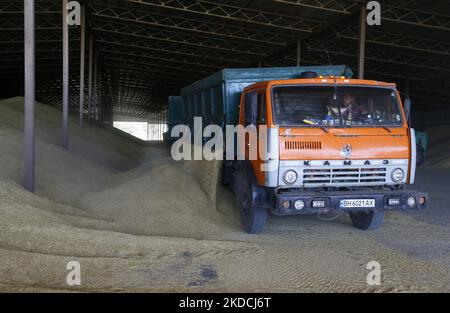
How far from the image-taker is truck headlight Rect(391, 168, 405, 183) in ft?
19.1

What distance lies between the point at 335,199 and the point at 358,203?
338 mm

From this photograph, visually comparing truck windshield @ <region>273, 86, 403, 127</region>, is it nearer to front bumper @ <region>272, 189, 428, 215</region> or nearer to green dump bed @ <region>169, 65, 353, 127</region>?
front bumper @ <region>272, 189, 428, 215</region>

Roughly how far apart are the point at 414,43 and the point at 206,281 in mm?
17541

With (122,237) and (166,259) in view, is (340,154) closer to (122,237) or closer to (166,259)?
(166,259)

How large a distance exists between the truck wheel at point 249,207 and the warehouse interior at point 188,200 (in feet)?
0.74

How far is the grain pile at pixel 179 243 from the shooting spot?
441 centimetres

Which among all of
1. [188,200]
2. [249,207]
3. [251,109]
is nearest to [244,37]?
[188,200]

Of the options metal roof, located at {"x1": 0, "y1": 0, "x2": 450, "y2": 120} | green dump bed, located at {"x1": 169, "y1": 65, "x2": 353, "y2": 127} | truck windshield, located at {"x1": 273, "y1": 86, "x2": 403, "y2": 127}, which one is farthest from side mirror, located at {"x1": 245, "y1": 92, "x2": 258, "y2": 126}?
metal roof, located at {"x1": 0, "y1": 0, "x2": 450, "y2": 120}

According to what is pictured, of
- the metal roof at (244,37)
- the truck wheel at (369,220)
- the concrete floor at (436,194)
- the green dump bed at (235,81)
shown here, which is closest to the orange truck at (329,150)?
the truck wheel at (369,220)

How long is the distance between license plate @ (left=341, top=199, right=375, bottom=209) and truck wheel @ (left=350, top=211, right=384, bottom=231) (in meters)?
1.18

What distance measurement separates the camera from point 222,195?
7840 millimetres

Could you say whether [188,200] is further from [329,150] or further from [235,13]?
[235,13]
